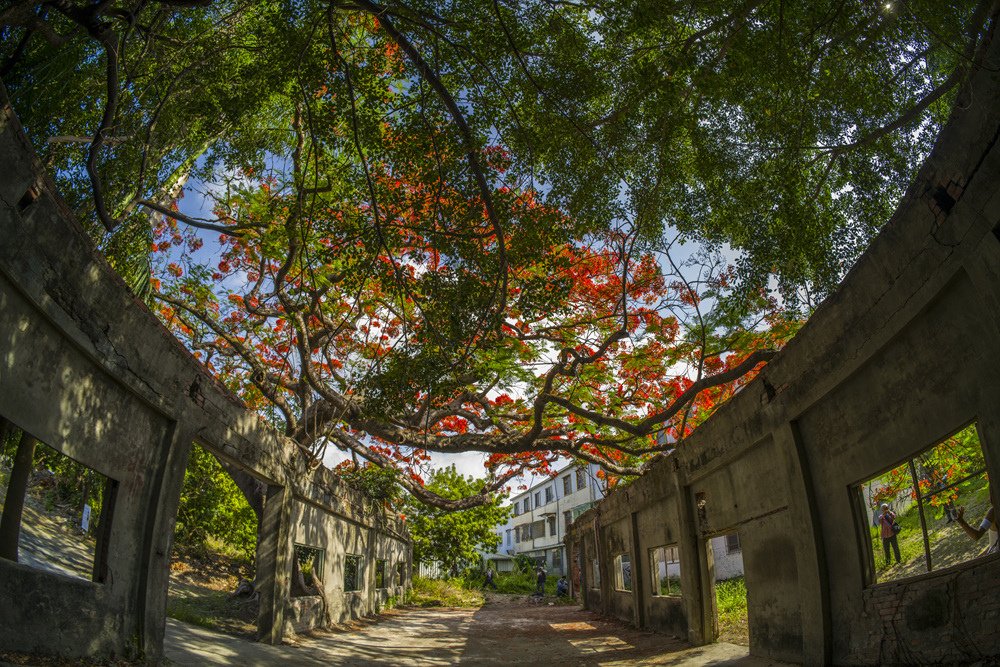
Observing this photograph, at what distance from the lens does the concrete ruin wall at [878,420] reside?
3.85 meters

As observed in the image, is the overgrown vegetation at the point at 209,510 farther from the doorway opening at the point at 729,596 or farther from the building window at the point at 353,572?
the doorway opening at the point at 729,596

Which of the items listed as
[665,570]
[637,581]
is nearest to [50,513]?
[637,581]

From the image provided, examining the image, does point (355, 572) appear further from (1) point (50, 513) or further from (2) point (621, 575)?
(1) point (50, 513)

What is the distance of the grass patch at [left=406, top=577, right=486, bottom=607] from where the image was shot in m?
23.2

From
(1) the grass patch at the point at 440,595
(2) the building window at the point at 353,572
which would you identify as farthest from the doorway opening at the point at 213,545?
(1) the grass patch at the point at 440,595

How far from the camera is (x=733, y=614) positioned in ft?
35.7

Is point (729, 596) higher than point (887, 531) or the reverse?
the reverse

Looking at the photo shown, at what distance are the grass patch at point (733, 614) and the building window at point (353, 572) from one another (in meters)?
7.94

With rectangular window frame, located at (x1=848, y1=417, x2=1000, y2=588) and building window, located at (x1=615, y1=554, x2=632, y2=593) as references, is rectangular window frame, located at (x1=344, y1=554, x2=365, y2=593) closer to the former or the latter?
building window, located at (x1=615, y1=554, x2=632, y2=593)

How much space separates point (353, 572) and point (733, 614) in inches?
341

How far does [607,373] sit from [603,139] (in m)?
5.23

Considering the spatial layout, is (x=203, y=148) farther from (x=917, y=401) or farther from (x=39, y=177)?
(x=917, y=401)

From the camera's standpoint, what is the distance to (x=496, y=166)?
21.1 ft

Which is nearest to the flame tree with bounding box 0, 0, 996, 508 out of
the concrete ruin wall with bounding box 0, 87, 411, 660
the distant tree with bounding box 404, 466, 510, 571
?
the concrete ruin wall with bounding box 0, 87, 411, 660
